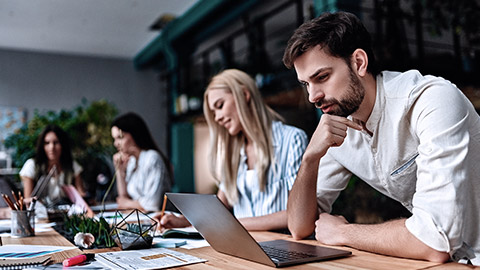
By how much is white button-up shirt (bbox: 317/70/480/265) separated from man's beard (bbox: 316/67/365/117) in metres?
0.06

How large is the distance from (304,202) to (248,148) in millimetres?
832

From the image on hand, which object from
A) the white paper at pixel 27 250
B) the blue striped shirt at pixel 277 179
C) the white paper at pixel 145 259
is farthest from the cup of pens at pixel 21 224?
the blue striped shirt at pixel 277 179

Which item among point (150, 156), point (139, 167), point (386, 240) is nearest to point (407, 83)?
point (386, 240)

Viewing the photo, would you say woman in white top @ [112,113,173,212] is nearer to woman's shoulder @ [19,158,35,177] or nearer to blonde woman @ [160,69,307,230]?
woman's shoulder @ [19,158,35,177]

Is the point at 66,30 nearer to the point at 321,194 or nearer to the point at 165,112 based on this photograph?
the point at 165,112

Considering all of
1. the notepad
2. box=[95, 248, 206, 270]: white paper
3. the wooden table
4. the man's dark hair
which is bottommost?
the wooden table

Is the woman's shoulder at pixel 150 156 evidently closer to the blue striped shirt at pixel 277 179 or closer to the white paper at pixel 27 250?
the blue striped shirt at pixel 277 179

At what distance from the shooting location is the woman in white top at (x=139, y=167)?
3629mm

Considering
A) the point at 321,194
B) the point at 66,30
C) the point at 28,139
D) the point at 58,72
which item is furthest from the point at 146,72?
the point at 321,194

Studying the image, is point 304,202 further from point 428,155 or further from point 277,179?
point 277,179

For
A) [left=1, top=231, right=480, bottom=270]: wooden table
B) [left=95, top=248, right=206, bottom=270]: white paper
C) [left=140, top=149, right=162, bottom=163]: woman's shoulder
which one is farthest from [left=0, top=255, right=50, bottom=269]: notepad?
[left=140, top=149, right=162, bottom=163]: woman's shoulder

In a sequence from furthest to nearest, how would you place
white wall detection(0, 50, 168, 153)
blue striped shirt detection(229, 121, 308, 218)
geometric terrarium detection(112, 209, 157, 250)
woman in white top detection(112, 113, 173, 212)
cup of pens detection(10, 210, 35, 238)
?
white wall detection(0, 50, 168, 153) → woman in white top detection(112, 113, 173, 212) → blue striped shirt detection(229, 121, 308, 218) → cup of pens detection(10, 210, 35, 238) → geometric terrarium detection(112, 209, 157, 250)

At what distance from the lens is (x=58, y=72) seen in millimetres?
9430

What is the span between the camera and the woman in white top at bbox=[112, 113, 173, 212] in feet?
11.9
